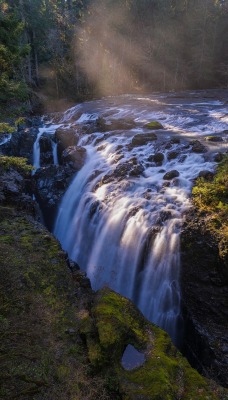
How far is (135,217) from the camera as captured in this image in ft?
37.6

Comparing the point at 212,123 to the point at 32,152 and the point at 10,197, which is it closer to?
the point at 32,152

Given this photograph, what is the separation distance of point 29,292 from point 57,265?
160cm

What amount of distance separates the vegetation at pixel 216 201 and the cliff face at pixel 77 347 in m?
3.81

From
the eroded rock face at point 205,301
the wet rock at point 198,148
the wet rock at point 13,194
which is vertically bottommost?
the eroded rock face at point 205,301

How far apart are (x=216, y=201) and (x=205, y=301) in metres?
3.53

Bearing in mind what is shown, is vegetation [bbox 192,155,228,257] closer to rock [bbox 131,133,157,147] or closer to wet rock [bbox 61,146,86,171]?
rock [bbox 131,133,157,147]

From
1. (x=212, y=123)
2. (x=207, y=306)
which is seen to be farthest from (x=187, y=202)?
(x=212, y=123)

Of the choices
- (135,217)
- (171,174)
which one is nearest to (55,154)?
(171,174)

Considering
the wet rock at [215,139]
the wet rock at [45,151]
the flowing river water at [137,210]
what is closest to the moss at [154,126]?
the flowing river water at [137,210]

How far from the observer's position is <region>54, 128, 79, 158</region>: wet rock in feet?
69.3

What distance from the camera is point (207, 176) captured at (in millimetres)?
12359

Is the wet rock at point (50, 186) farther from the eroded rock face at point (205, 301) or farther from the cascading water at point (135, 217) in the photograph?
the eroded rock face at point (205, 301)

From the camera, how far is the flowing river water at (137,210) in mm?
9836

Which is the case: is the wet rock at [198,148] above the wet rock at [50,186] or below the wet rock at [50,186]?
above
